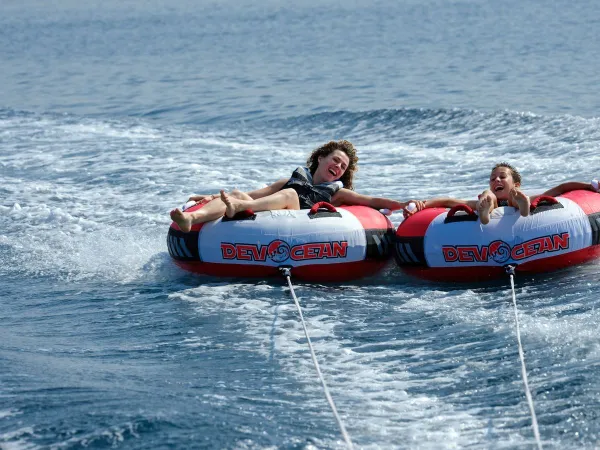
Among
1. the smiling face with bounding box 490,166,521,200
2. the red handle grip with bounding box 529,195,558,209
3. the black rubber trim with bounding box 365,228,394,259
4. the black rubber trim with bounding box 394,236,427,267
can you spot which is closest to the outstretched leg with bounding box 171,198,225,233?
the black rubber trim with bounding box 365,228,394,259

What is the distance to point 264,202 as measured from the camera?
22.4 feet

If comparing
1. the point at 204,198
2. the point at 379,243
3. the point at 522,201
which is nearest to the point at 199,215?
the point at 204,198

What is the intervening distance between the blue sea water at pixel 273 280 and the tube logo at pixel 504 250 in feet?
0.72

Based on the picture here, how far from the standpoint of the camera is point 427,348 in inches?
209

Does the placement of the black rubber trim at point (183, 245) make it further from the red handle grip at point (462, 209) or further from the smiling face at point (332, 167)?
the red handle grip at point (462, 209)

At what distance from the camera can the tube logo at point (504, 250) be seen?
6.37 m

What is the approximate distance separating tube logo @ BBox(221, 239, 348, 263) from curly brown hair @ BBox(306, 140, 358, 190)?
3.28 ft

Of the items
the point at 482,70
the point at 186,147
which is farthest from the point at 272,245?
the point at 482,70

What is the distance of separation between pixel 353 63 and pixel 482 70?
3.63m

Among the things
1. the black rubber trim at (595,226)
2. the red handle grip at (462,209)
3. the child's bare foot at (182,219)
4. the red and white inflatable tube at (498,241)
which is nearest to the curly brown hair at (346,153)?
the red and white inflatable tube at (498,241)

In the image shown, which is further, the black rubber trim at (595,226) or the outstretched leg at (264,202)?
the outstretched leg at (264,202)

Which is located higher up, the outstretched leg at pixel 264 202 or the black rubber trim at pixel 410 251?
the outstretched leg at pixel 264 202

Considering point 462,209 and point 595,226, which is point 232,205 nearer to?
point 462,209

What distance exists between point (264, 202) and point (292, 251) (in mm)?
484
